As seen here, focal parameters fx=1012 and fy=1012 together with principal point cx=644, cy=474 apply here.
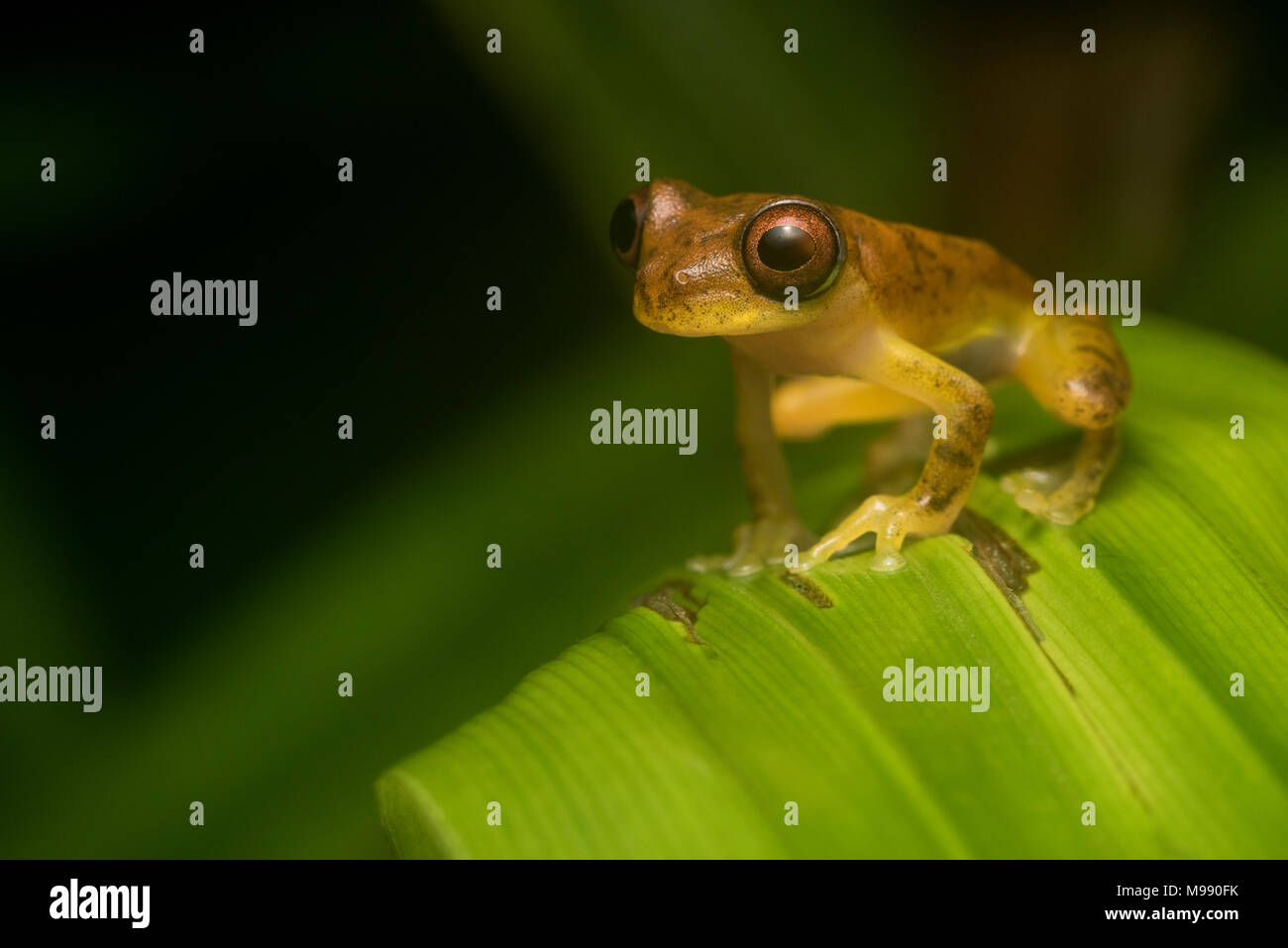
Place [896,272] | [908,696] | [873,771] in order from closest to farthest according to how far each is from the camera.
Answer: [873,771] → [908,696] → [896,272]

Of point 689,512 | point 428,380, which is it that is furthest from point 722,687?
point 428,380

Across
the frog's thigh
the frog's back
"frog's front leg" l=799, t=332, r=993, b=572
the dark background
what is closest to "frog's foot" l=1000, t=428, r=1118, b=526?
"frog's front leg" l=799, t=332, r=993, b=572

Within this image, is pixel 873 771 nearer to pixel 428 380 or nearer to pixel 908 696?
pixel 908 696

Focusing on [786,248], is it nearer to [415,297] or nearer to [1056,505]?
[1056,505]

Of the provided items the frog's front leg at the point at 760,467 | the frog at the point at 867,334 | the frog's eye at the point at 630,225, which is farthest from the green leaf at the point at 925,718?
the frog's eye at the point at 630,225

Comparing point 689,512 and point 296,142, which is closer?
point 689,512

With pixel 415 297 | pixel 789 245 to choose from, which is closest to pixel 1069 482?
pixel 789 245

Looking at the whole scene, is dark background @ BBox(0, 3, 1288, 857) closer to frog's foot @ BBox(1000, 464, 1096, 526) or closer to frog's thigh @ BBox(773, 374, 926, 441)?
frog's thigh @ BBox(773, 374, 926, 441)
